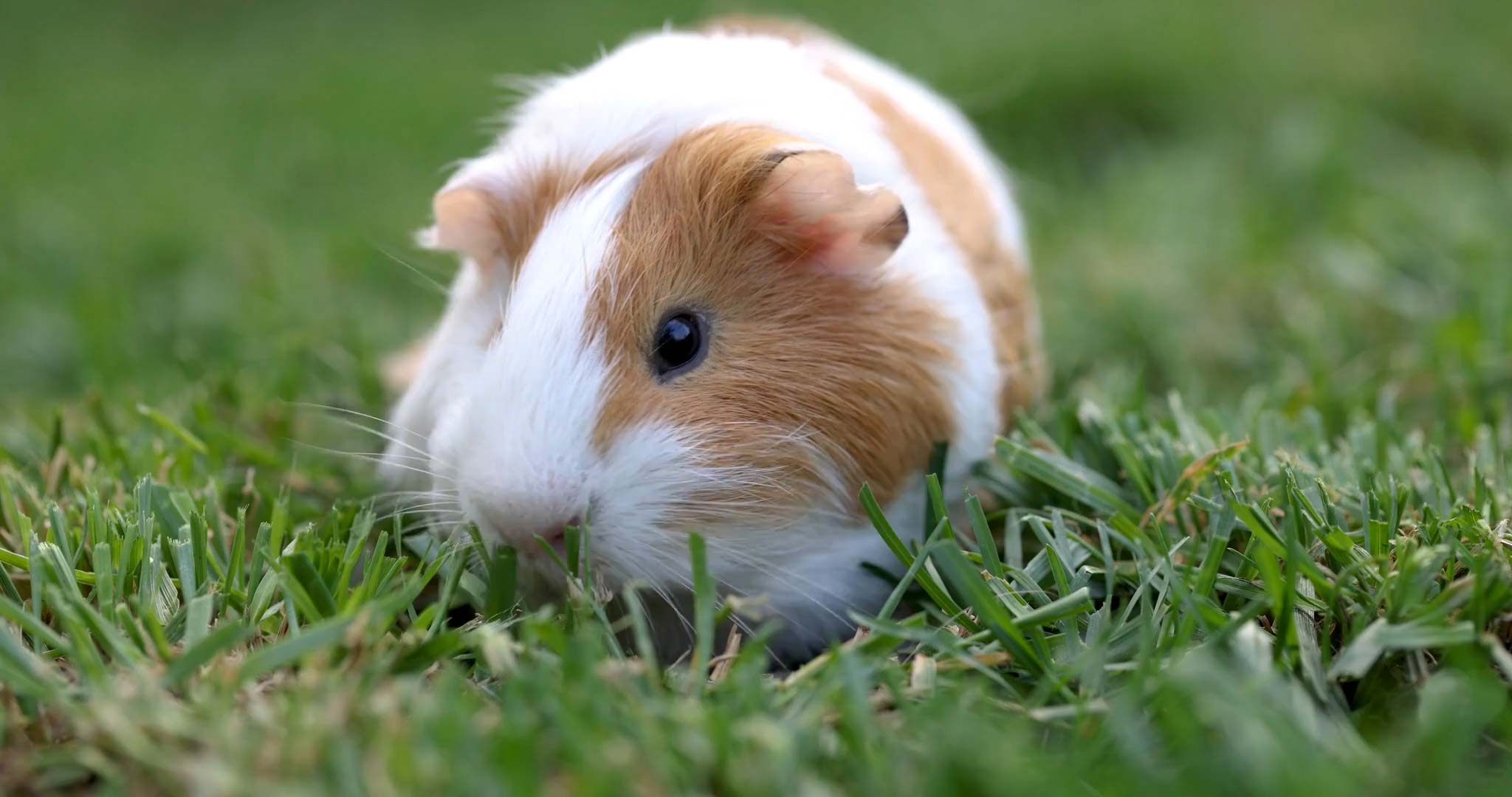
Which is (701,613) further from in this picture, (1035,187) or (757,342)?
(1035,187)

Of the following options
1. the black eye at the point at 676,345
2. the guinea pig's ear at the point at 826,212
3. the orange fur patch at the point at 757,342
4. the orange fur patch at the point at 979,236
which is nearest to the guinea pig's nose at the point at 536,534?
the orange fur patch at the point at 757,342

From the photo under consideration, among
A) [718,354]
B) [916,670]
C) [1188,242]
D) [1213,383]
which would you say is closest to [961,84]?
[1188,242]

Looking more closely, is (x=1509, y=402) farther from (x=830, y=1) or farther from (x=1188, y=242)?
(x=830, y=1)

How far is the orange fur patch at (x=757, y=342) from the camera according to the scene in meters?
1.84

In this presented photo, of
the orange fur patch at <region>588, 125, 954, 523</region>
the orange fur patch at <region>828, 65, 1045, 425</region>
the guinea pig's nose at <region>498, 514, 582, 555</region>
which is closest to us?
the guinea pig's nose at <region>498, 514, 582, 555</region>

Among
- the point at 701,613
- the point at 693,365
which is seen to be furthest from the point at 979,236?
the point at 701,613

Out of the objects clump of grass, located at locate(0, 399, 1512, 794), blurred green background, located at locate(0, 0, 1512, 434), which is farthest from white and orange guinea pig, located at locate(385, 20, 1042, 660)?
blurred green background, located at locate(0, 0, 1512, 434)

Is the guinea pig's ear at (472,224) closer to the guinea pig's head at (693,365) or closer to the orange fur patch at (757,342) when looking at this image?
the guinea pig's head at (693,365)

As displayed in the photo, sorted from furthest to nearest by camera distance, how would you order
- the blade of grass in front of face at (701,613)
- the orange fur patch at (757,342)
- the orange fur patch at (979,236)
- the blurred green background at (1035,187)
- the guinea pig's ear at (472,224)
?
the blurred green background at (1035,187) < the orange fur patch at (979,236) < the guinea pig's ear at (472,224) < the orange fur patch at (757,342) < the blade of grass in front of face at (701,613)

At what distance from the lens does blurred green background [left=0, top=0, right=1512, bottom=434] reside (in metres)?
3.10

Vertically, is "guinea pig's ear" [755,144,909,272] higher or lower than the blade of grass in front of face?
higher

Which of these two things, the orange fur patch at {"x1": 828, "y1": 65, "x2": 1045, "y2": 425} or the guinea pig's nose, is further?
the orange fur patch at {"x1": 828, "y1": 65, "x2": 1045, "y2": 425}

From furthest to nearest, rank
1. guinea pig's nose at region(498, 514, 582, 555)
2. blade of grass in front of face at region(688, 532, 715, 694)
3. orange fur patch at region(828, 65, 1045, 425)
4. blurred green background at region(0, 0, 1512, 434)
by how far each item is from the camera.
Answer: blurred green background at region(0, 0, 1512, 434) < orange fur patch at region(828, 65, 1045, 425) < guinea pig's nose at region(498, 514, 582, 555) < blade of grass in front of face at region(688, 532, 715, 694)

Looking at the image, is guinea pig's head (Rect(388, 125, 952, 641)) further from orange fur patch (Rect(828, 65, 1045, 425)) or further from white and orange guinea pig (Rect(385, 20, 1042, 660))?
orange fur patch (Rect(828, 65, 1045, 425))
